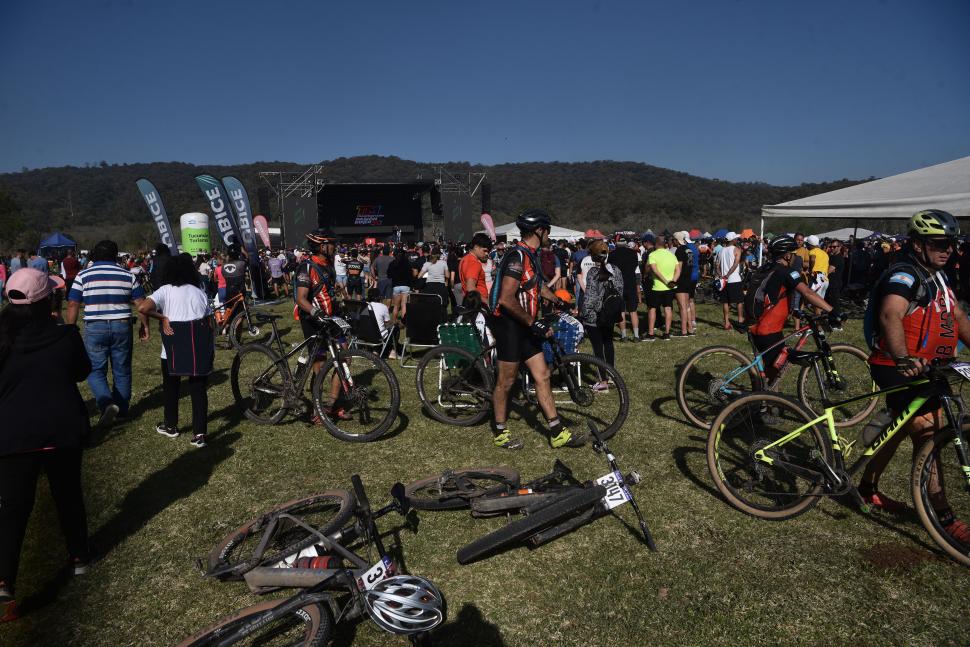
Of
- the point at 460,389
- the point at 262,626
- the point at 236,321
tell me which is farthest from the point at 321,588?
the point at 236,321

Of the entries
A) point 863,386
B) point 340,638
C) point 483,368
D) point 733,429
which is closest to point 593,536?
point 733,429

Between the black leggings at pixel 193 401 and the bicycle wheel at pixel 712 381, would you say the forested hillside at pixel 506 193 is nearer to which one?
the black leggings at pixel 193 401

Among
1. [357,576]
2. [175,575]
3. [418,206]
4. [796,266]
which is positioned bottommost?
[175,575]

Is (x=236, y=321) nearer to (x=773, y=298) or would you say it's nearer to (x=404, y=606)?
(x=773, y=298)

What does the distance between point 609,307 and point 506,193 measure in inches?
4113

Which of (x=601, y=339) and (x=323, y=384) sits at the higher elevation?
(x=601, y=339)

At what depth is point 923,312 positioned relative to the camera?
3.54 m

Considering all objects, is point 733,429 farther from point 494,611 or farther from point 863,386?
point 863,386

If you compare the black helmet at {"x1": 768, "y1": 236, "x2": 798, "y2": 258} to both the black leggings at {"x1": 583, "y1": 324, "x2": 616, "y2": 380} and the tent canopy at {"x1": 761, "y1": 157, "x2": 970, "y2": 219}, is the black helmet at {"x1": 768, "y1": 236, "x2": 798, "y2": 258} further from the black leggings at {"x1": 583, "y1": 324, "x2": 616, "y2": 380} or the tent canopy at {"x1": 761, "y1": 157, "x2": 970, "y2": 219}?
the tent canopy at {"x1": 761, "y1": 157, "x2": 970, "y2": 219}

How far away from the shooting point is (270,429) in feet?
19.5

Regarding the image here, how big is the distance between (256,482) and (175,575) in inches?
50.7

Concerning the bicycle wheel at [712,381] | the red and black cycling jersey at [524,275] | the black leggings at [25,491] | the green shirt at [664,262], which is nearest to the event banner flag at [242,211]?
the green shirt at [664,262]

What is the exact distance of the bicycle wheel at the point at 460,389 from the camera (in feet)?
18.8

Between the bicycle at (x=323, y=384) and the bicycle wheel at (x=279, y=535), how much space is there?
4.94ft
